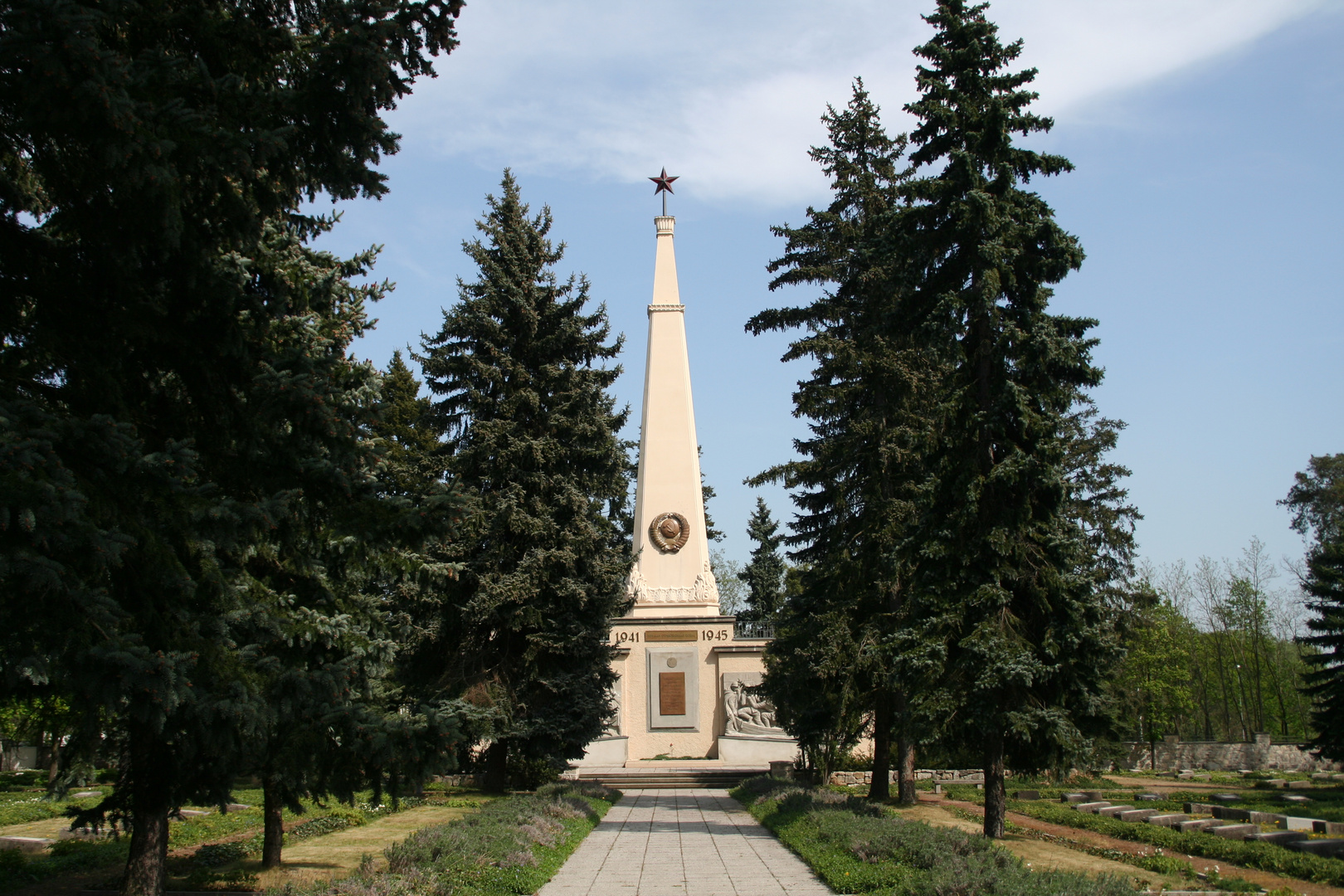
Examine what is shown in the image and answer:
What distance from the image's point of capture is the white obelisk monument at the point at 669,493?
94.3 feet

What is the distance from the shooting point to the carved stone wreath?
28.9 m

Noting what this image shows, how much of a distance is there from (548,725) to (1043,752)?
9.27 metres

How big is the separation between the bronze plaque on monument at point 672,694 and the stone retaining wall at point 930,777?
5.67 metres

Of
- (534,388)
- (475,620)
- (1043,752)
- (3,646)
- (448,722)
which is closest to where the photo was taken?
(3,646)

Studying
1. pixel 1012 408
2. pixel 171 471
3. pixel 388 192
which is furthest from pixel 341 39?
pixel 1012 408

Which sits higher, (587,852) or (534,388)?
(534,388)

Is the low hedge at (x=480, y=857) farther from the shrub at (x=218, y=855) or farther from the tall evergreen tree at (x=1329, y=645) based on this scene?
the tall evergreen tree at (x=1329, y=645)

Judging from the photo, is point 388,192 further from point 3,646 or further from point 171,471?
point 3,646

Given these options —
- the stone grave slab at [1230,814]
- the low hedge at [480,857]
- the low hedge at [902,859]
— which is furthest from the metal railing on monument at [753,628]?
the low hedge at [480,857]

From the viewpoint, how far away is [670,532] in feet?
95.0

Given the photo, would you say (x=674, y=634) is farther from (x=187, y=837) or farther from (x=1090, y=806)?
(x=187, y=837)

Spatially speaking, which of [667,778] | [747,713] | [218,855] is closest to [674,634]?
[747,713]

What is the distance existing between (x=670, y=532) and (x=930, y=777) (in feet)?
32.5

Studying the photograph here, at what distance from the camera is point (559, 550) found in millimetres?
18875
